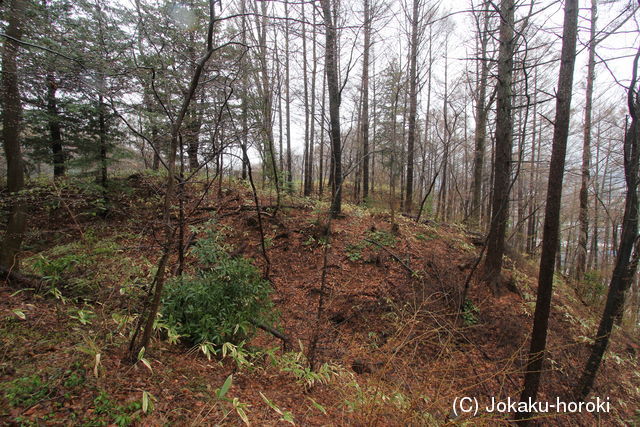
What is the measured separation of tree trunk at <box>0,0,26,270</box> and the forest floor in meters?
0.33

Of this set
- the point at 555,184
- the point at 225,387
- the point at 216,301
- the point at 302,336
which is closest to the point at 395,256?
the point at 302,336

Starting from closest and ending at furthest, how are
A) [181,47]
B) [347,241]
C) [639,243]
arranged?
1. [181,47]
2. [639,243]
3. [347,241]

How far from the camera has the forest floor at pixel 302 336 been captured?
196 cm

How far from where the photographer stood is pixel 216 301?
302 centimetres

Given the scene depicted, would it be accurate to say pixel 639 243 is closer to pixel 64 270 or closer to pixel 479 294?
pixel 479 294

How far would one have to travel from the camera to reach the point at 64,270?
10.1ft

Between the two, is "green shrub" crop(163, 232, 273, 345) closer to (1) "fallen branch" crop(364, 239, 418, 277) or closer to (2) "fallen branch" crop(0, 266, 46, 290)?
(2) "fallen branch" crop(0, 266, 46, 290)

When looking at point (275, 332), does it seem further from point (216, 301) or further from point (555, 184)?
point (555, 184)

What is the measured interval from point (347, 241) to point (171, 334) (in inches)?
186

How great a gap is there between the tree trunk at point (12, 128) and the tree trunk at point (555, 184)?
22.9 feet

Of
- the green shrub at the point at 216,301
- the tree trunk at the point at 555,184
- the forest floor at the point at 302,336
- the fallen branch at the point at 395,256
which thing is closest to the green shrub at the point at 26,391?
the forest floor at the point at 302,336

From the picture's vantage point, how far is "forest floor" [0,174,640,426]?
1.96 meters

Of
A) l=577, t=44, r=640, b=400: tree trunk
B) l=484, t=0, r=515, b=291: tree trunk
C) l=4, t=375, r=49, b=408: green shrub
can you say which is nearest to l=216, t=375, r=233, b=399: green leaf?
l=4, t=375, r=49, b=408: green shrub

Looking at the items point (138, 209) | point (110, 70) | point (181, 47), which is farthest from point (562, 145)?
point (138, 209)
